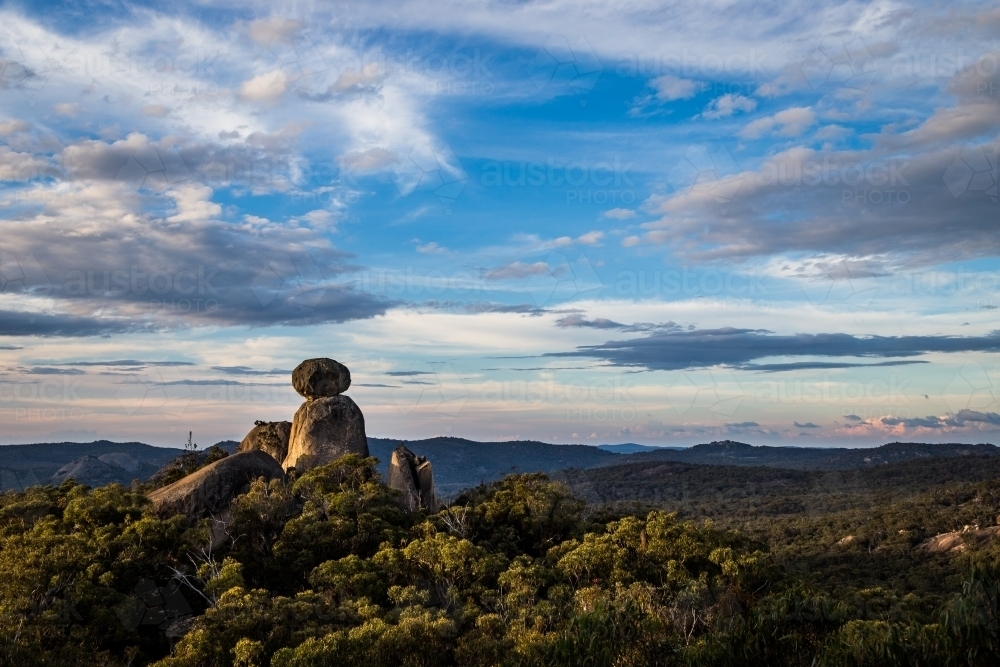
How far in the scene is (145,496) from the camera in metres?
34.1

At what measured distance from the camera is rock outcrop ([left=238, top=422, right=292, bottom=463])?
1681 inches

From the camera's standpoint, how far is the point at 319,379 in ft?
138

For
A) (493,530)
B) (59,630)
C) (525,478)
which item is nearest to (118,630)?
(59,630)

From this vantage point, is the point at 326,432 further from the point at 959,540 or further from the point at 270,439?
the point at 959,540

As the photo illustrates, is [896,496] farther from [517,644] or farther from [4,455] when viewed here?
[4,455]

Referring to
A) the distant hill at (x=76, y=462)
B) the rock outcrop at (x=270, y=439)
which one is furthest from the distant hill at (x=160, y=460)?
the rock outcrop at (x=270, y=439)

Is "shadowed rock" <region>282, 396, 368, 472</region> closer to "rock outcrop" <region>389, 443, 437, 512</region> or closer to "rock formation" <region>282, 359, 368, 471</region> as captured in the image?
"rock formation" <region>282, 359, 368, 471</region>

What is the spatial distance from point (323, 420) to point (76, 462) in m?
114

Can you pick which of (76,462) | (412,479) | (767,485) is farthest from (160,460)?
(412,479)

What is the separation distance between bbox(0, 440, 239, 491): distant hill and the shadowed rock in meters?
70.8

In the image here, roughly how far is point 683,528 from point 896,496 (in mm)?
85458

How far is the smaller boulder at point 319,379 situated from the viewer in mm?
42156

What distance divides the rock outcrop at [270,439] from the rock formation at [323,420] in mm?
600

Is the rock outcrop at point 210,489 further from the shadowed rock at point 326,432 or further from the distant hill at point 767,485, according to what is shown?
the distant hill at point 767,485
